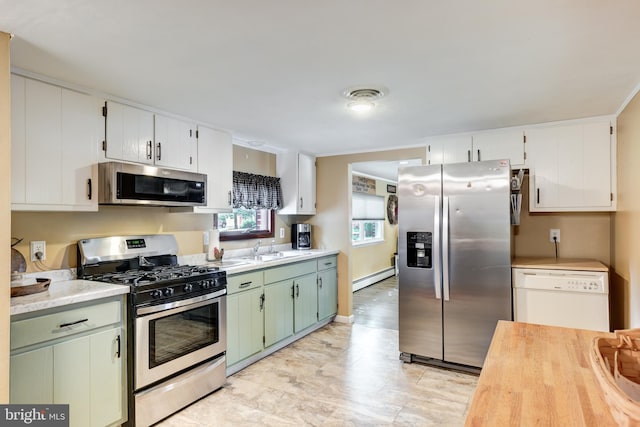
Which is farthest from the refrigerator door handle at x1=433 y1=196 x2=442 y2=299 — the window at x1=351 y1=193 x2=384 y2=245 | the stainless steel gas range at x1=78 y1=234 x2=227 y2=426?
the window at x1=351 y1=193 x2=384 y2=245

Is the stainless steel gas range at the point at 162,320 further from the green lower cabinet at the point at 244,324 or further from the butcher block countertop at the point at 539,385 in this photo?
the butcher block countertop at the point at 539,385

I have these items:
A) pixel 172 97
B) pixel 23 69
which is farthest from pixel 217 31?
pixel 23 69

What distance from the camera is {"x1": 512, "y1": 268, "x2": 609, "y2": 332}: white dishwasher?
9.49 feet

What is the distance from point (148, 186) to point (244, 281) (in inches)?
44.8

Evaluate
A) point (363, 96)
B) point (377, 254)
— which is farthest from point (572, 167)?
point (377, 254)

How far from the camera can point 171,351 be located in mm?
2559

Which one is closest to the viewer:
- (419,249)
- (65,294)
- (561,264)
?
(65,294)

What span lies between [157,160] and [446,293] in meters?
2.66

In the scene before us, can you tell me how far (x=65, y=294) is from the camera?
207cm

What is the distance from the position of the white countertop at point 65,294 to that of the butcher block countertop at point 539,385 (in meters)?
2.05

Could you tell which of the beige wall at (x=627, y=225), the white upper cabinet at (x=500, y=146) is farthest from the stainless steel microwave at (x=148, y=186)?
the beige wall at (x=627, y=225)

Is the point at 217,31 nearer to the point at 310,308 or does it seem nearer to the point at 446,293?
the point at 446,293

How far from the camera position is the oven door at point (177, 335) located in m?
2.37

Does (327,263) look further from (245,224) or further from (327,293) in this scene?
(245,224)
